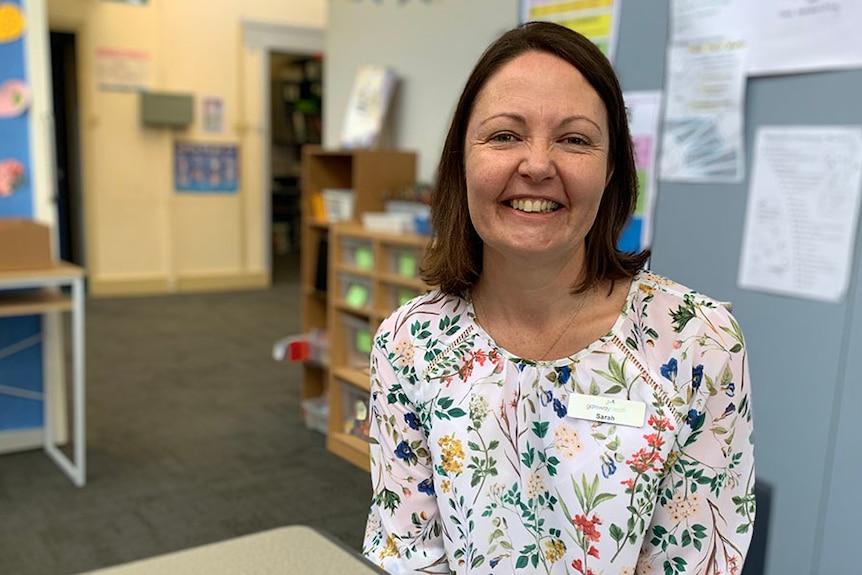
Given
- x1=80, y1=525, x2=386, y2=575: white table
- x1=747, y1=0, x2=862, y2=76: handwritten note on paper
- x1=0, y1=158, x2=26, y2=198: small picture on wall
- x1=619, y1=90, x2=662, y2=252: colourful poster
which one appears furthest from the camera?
x1=0, y1=158, x2=26, y2=198: small picture on wall

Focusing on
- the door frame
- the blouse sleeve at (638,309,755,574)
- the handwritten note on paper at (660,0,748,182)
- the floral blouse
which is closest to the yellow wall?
the door frame

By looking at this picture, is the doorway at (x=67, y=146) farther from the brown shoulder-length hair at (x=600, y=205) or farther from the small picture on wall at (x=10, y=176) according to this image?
the brown shoulder-length hair at (x=600, y=205)

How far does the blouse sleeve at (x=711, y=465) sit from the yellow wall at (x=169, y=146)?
6219 millimetres

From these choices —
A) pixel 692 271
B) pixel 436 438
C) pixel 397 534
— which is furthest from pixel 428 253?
pixel 692 271

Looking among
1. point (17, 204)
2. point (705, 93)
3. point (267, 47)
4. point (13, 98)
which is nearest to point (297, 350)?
point (17, 204)

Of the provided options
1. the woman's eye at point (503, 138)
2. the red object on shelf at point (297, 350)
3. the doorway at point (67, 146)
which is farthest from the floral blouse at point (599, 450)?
the doorway at point (67, 146)

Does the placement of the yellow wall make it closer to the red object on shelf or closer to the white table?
the red object on shelf

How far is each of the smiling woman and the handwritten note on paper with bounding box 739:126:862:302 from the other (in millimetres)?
952

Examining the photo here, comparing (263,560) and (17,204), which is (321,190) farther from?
(263,560)

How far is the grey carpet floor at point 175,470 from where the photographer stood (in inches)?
100

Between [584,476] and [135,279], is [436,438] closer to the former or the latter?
[584,476]

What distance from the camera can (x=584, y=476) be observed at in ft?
3.37

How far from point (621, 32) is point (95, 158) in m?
5.22

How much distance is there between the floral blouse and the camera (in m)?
1.03
